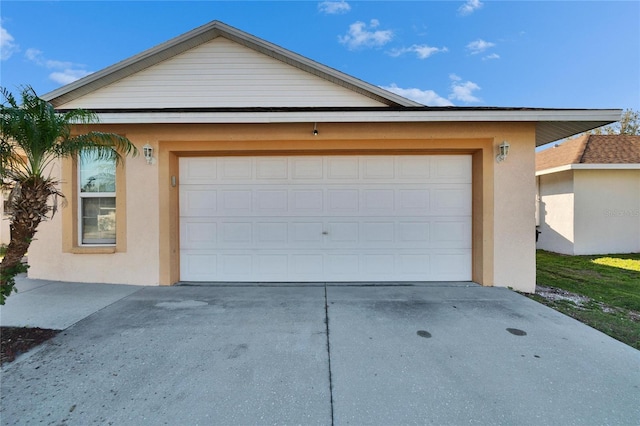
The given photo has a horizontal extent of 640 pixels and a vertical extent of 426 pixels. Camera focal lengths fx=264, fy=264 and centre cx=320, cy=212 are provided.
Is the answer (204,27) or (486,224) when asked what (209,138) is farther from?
(486,224)

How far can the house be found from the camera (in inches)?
196

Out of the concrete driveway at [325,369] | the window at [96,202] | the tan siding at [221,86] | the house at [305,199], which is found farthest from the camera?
the tan siding at [221,86]

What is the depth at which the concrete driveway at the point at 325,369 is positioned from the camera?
6.52 ft

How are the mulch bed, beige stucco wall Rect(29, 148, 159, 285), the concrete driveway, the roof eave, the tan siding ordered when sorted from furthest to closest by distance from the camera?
the tan siding
beige stucco wall Rect(29, 148, 159, 285)
the roof eave
the mulch bed
the concrete driveway


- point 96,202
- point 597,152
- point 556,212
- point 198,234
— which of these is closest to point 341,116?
point 198,234

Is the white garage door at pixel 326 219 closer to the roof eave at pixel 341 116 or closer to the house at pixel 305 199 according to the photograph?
the house at pixel 305 199

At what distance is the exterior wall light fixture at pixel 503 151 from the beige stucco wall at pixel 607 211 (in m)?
6.70

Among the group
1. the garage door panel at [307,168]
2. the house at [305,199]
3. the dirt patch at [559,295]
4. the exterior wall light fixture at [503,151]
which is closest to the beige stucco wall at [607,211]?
the house at [305,199]

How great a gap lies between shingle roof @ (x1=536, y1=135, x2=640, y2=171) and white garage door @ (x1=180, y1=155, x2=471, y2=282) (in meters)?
7.43

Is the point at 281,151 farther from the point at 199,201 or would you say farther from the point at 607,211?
the point at 607,211

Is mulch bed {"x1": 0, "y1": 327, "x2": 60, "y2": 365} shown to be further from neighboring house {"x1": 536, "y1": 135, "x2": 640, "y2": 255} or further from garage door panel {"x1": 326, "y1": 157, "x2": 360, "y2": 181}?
neighboring house {"x1": 536, "y1": 135, "x2": 640, "y2": 255}

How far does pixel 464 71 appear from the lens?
38.1 ft

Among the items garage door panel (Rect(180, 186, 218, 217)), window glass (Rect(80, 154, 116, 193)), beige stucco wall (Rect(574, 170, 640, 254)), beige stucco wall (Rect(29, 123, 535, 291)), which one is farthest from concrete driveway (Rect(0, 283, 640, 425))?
beige stucco wall (Rect(574, 170, 640, 254))

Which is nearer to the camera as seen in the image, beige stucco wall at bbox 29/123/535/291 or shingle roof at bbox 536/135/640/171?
beige stucco wall at bbox 29/123/535/291
